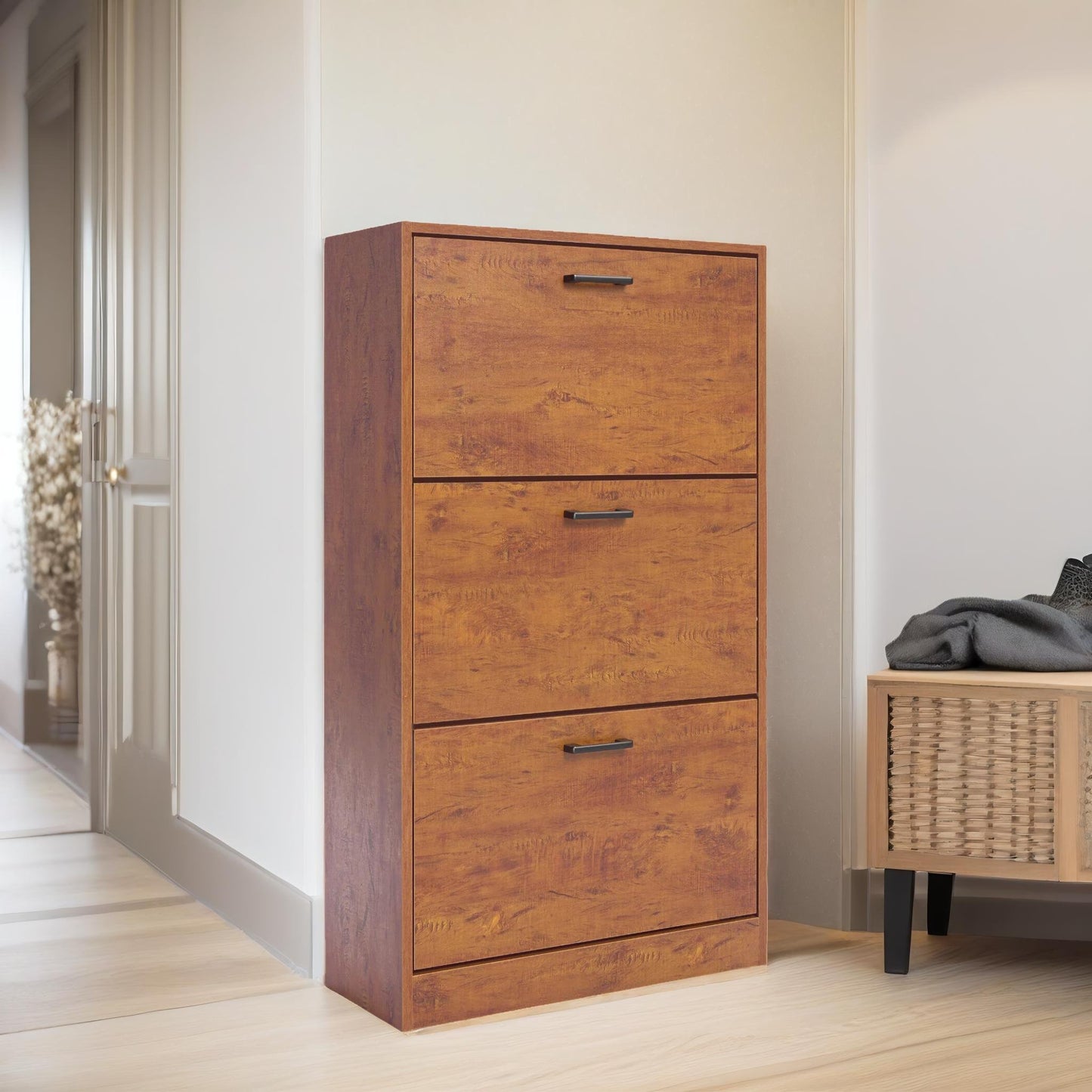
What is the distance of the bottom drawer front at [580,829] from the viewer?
2146 mm

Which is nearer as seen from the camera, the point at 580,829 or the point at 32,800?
the point at 580,829

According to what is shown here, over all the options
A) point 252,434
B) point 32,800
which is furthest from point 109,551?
point 252,434

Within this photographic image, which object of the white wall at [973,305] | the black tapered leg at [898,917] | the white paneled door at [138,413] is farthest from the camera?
the white paneled door at [138,413]

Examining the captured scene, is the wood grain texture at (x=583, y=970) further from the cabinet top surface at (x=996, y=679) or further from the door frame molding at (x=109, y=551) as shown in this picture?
the cabinet top surface at (x=996, y=679)

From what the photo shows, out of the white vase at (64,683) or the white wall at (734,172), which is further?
the white vase at (64,683)

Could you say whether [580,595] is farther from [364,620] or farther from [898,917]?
[898,917]

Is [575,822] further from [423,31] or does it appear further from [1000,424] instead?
[423,31]

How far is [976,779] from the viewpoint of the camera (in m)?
2.29

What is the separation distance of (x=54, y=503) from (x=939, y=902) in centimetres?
242

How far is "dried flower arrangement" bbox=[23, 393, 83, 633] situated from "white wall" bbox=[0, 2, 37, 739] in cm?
4

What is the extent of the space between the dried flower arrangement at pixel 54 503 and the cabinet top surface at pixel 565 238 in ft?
5.19

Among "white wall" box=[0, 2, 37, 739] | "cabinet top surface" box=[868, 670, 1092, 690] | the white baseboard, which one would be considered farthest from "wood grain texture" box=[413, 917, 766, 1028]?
"white wall" box=[0, 2, 37, 739]

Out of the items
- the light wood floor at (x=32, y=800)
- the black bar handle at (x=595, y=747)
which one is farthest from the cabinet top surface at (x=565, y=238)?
the light wood floor at (x=32, y=800)

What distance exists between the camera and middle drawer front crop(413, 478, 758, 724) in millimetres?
2135
